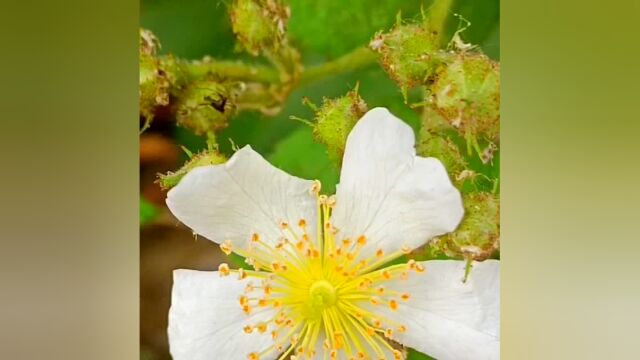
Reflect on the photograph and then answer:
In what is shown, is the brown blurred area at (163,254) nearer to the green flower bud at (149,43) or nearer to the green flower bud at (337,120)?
the green flower bud at (149,43)

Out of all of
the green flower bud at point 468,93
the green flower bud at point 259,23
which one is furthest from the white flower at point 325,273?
the green flower bud at point 259,23

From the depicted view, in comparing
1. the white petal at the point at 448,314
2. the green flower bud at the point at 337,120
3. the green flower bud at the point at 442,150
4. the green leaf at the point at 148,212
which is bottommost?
the white petal at the point at 448,314

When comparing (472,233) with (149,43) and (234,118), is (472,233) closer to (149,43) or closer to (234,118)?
(234,118)

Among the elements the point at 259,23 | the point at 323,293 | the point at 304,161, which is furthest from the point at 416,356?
the point at 259,23

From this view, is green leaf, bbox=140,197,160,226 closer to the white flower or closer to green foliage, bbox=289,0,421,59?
the white flower
